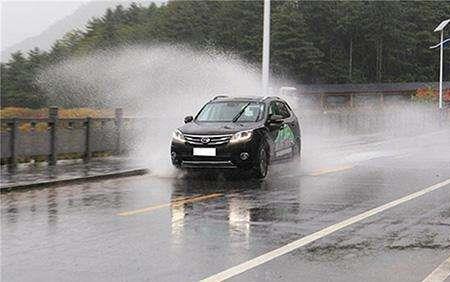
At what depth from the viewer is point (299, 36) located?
89062mm

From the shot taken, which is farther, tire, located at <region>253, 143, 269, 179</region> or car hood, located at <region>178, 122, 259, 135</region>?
tire, located at <region>253, 143, 269, 179</region>

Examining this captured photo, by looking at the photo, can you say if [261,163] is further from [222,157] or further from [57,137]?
[57,137]

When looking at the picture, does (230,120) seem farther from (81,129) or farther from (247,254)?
(247,254)

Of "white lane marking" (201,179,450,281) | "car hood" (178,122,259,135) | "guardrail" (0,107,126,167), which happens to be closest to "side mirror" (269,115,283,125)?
"car hood" (178,122,259,135)

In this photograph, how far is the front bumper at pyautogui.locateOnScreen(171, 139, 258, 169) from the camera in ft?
45.4

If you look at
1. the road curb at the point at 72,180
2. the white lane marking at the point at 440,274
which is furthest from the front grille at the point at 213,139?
the white lane marking at the point at 440,274

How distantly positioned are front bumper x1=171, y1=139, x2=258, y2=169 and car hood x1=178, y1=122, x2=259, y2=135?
11.2 inches

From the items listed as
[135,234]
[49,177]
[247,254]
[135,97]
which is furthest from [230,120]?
[135,97]

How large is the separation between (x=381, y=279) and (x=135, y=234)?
326cm

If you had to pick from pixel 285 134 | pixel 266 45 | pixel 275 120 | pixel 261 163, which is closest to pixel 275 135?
pixel 275 120

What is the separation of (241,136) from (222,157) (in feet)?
1.88

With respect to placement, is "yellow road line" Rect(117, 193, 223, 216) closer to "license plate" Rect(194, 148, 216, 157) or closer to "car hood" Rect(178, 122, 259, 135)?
"license plate" Rect(194, 148, 216, 157)

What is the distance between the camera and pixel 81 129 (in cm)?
1869

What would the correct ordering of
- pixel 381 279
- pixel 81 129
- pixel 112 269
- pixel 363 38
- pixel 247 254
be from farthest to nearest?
pixel 363 38, pixel 81 129, pixel 247 254, pixel 112 269, pixel 381 279
